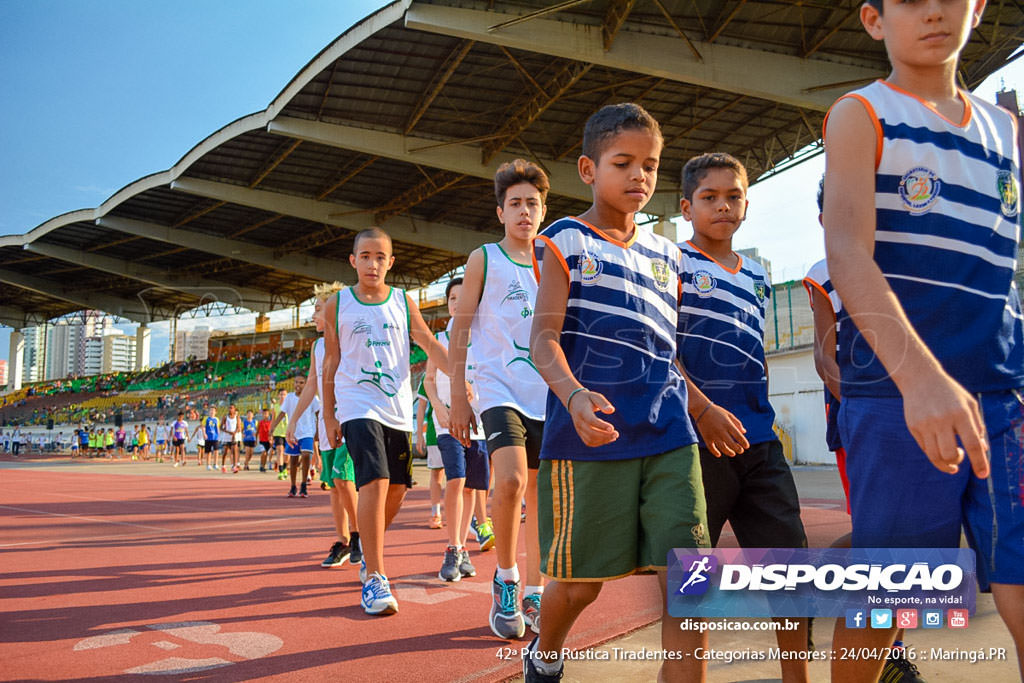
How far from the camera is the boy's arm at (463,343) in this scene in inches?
143

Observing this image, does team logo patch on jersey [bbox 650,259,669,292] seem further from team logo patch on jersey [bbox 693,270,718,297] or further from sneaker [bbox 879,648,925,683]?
sneaker [bbox 879,648,925,683]

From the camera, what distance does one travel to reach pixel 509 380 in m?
3.89

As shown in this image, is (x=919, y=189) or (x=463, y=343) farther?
(x=463, y=343)

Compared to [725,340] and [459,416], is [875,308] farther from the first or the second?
[459,416]

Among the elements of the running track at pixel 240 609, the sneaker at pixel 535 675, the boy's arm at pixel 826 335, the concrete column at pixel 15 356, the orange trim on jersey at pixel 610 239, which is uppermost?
the concrete column at pixel 15 356

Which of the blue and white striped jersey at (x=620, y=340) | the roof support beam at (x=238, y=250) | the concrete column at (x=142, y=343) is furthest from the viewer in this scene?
the concrete column at (x=142, y=343)

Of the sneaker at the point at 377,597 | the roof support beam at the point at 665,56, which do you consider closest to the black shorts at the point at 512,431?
the sneaker at the point at 377,597

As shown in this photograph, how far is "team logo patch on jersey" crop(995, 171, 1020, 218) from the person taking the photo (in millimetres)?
1853

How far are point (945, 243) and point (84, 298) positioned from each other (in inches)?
2443

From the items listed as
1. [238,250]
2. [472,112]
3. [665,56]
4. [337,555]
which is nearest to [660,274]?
[337,555]

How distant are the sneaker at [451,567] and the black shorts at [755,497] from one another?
8.34ft

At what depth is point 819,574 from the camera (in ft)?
6.58

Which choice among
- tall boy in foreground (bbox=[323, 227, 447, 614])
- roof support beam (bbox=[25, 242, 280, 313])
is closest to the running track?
tall boy in foreground (bbox=[323, 227, 447, 614])

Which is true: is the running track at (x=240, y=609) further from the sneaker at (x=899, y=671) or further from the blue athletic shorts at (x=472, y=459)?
the sneaker at (x=899, y=671)
